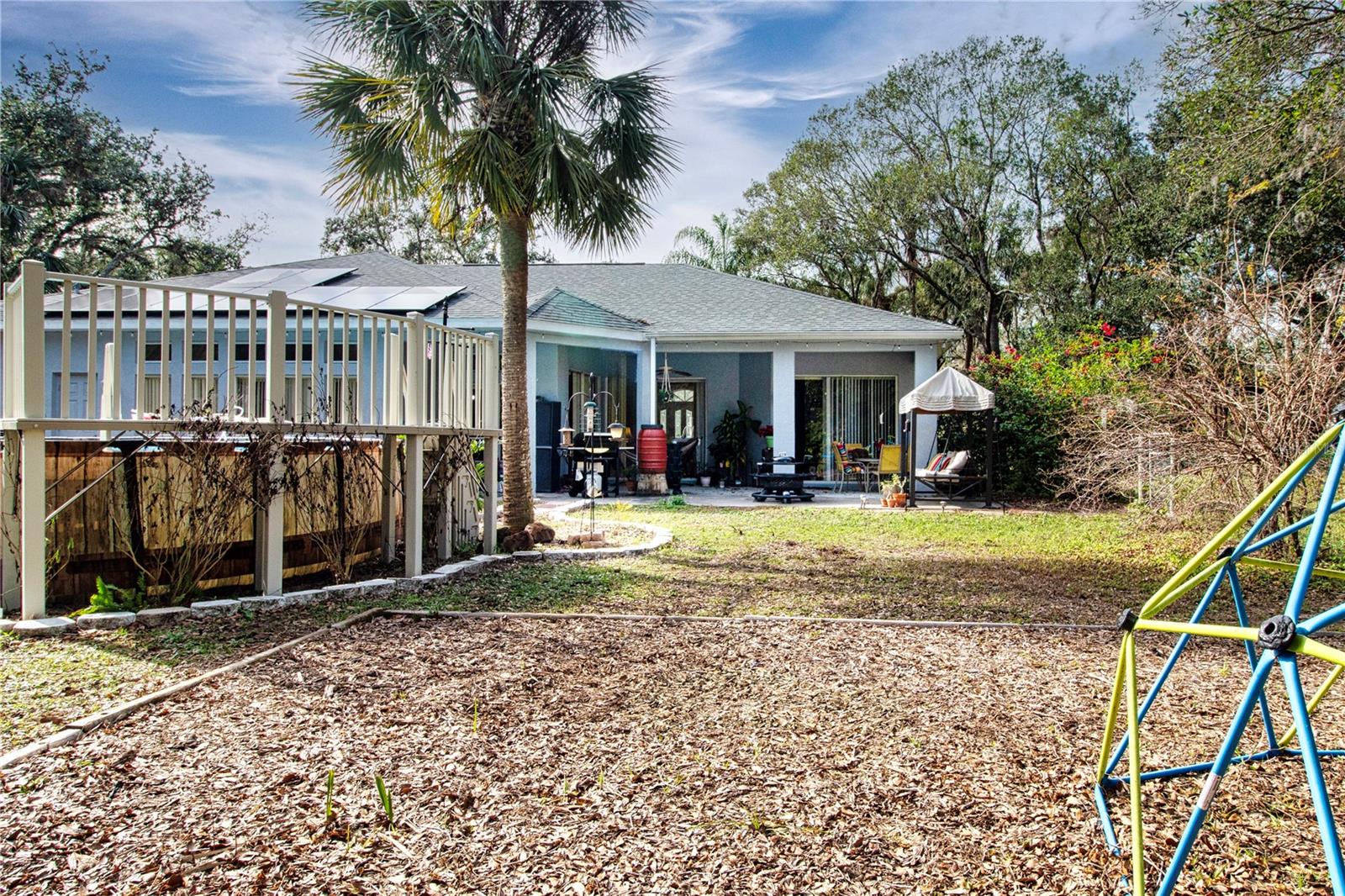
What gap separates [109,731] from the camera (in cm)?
331

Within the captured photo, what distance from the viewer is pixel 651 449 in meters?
14.9

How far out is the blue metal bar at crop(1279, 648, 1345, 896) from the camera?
1129mm

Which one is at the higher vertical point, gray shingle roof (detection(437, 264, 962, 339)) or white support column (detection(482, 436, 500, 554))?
gray shingle roof (detection(437, 264, 962, 339))

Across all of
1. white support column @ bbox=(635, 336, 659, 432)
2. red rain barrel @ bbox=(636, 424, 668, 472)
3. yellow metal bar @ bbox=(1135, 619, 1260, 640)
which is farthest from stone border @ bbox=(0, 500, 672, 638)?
white support column @ bbox=(635, 336, 659, 432)

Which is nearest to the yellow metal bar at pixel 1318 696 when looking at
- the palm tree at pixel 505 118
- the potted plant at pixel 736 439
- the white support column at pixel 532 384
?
the palm tree at pixel 505 118

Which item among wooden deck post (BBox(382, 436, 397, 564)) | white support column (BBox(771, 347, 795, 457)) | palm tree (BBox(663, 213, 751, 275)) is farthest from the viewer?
palm tree (BBox(663, 213, 751, 275))

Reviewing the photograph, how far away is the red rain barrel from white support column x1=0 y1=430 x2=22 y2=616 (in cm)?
1045

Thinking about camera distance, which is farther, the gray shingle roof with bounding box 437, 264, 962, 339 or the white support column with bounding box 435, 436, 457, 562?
the gray shingle roof with bounding box 437, 264, 962, 339

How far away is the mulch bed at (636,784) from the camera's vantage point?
7.73ft

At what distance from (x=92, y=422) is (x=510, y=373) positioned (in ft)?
14.2

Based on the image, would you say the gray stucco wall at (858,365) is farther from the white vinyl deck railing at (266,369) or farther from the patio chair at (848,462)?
the white vinyl deck railing at (266,369)

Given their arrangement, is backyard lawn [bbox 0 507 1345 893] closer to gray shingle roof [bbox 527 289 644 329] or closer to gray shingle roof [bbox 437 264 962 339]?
gray shingle roof [bbox 527 289 644 329]

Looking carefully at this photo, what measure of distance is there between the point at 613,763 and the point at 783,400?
1378cm

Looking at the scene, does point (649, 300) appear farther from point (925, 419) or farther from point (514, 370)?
point (514, 370)
